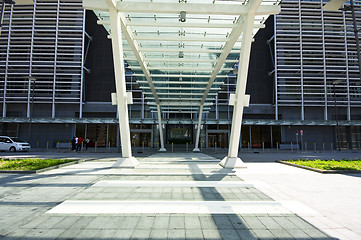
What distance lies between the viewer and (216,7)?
9.16m

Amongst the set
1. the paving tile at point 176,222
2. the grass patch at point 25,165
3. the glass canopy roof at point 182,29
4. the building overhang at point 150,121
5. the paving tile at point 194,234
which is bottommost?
the grass patch at point 25,165

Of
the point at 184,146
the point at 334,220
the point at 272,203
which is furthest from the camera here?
the point at 184,146

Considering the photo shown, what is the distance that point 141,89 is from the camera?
1373 inches

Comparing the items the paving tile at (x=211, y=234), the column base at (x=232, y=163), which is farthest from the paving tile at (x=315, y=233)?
the column base at (x=232, y=163)

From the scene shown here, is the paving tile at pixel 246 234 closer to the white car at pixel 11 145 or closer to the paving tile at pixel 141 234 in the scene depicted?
the paving tile at pixel 141 234

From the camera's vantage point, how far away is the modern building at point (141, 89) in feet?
110

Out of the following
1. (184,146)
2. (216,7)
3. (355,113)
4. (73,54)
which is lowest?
(184,146)

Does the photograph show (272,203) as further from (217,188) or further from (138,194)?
(138,194)

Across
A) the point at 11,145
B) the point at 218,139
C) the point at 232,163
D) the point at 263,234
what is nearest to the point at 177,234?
the point at 263,234

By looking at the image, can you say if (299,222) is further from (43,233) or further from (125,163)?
(125,163)

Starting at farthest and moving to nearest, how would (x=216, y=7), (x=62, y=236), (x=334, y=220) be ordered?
(x=216, y=7), (x=334, y=220), (x=62, y=236)

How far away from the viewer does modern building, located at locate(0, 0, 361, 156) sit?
33656 mm

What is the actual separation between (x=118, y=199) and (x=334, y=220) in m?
4.42

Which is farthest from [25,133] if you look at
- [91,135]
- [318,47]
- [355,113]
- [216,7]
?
[355,113]
